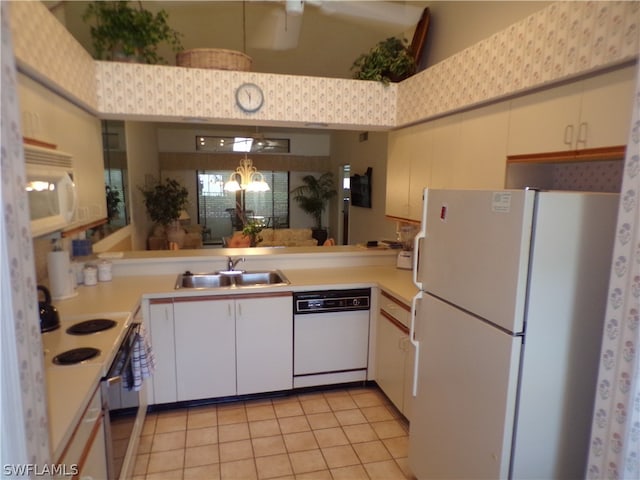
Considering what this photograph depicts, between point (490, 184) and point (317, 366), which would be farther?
point (317, 366)

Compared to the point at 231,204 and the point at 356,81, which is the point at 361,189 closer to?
the point at 231,204

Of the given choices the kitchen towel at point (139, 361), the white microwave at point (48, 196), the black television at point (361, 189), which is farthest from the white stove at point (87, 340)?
the black television at point (361, 189)

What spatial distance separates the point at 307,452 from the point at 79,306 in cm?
165

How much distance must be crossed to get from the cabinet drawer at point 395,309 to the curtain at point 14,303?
2116 millimetres

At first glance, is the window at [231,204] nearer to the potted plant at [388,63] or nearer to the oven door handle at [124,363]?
the potted plant at [388,63]

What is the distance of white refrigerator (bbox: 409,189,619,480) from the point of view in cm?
145

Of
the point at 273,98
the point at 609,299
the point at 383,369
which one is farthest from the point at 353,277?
the point at 609,299

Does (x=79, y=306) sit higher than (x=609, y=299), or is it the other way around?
(x=609, y=299)

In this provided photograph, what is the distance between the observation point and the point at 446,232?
→ 1868 millimetres

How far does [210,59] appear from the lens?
114 inches

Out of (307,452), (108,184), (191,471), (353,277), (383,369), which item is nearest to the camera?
(191,471)

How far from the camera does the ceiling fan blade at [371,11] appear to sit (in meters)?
2.61

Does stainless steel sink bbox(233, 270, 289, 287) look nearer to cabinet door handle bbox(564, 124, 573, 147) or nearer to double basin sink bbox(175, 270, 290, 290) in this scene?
double basin sink bbox(175, 270, 290, 290)

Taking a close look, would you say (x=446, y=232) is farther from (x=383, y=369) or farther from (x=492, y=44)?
(x=383, y=369)
